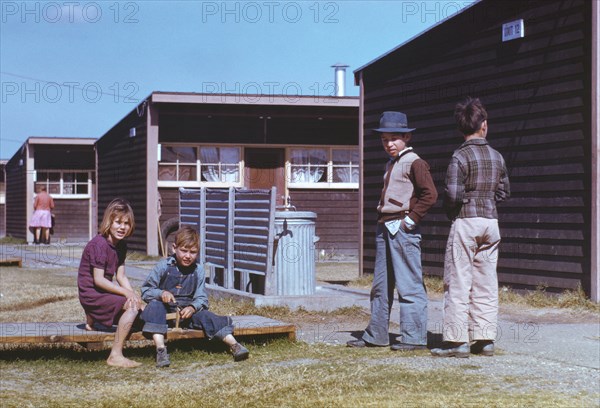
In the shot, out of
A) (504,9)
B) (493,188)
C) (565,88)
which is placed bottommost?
(493,188)

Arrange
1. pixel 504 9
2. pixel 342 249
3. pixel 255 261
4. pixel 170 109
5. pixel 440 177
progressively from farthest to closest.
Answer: pixel 342 249
pixel 170 109
pixel 440 177
pixel 504 9
pixel 255 261

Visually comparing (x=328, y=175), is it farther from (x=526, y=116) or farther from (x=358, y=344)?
(x=358, y=344)

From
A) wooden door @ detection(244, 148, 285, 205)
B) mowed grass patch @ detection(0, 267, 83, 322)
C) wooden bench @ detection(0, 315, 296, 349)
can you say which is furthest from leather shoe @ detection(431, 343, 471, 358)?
wooden door @ detection(244, 148, 285, 205)

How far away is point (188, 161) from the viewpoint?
75.7 ft

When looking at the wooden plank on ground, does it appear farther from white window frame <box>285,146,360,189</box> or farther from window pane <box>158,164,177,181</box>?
white window frame <box>285,146,360,189</box>

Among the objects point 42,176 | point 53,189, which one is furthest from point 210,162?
point 42,176

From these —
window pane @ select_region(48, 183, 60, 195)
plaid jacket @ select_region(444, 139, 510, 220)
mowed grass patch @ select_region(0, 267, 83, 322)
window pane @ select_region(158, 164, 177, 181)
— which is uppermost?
window pane @ select_region(158, 164, 177, 181)

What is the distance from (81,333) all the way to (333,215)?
17428 millimetres

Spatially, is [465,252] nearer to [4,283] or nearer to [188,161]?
[4,283]

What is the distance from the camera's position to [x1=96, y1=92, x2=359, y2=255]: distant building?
2217 cm

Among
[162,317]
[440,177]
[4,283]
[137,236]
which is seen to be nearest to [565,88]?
[440,177]

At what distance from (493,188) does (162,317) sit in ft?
8.32

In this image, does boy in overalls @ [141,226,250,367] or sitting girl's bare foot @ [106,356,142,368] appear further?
boy in overalls @ [141,226,250,367]

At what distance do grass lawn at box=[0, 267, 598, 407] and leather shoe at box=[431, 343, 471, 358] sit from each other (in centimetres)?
8
